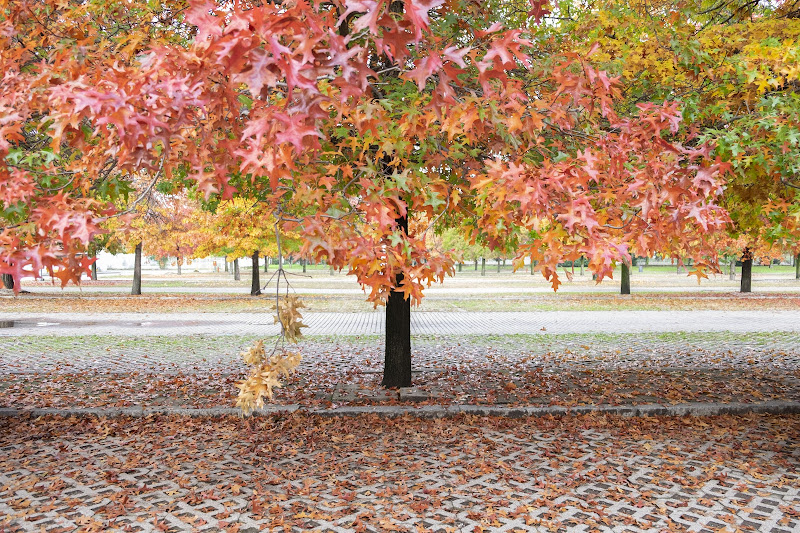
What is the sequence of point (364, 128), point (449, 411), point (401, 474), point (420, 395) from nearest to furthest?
1. point (364, 128)
2. point (401, 474)
3. point (449, 411)
4. point (420, 395)

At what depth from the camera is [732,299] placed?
88.3ft

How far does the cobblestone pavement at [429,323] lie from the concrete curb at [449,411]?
8.02m

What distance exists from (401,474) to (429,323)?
41.3 feet

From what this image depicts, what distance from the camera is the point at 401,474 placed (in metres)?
5.61

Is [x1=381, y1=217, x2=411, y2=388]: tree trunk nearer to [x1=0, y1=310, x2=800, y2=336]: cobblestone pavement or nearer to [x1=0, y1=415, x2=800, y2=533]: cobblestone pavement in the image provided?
[x1=0, y1=415, x2=800, y2=533]: cobblestone pavement

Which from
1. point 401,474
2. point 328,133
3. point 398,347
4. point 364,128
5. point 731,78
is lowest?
point 401,474

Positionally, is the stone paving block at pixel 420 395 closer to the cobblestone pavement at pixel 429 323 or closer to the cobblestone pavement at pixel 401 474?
the cobblestone pavement at pixel 401 474

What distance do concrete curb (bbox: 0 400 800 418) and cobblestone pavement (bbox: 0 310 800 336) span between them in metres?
8.02

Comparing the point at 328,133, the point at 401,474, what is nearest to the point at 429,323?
the point at 401,474

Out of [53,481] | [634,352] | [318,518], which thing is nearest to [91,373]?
[53,481]

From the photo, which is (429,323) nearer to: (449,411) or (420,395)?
(420,395)

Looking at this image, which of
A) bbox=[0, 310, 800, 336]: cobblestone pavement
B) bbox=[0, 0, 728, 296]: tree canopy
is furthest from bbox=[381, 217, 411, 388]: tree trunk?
bbox=[0, 310, 800, 336]: cobblestone pavement

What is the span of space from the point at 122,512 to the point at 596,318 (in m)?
17.0

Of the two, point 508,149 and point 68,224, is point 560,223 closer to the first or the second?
point 508,149
